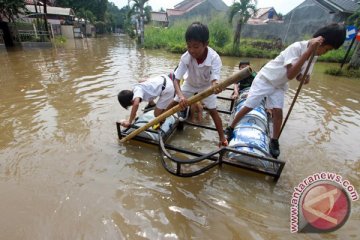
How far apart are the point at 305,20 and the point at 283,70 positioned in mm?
25292

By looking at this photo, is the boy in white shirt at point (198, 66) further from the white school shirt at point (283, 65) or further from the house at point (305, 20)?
the house at point (305, 20)

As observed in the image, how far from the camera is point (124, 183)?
270 centimetres

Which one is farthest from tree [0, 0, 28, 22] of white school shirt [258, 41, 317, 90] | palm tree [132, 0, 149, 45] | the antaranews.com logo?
the antaranews.com logo

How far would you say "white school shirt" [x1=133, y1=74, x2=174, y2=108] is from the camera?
344 centimetres

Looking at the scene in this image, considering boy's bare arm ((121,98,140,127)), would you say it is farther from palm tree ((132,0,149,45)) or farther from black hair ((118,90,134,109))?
palm tree ((132,0,149,45))

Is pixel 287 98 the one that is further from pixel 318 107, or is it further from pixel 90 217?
pixel 90 217

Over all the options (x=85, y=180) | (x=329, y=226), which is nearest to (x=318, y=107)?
(x=329, y=226)

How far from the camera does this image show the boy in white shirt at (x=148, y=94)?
3340 millimetres

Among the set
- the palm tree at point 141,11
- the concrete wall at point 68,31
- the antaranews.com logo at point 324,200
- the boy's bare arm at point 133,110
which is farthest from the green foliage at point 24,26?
the antaranews.com logo at point 324,200

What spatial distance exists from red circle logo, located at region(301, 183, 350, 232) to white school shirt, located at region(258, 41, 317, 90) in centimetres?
177

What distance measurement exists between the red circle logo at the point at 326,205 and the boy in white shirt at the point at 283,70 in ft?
5.34

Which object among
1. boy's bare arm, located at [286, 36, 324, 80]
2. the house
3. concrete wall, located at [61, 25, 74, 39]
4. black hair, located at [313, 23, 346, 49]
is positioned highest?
the house

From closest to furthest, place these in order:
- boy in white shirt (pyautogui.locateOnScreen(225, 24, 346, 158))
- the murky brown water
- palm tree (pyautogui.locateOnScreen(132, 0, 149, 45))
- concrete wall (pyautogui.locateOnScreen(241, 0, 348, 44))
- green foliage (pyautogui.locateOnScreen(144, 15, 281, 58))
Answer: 1. the murky brown water
2. boy in white shirt (pyautogui.locateOnScreen(225, 24, 346, 158))
3. green foliage (pyautogui.locateOnScreen(144, 15, 281, 58))
4. palm tree (pyautogui.locateOnScreen(132, 0, 149, 45))
5. concrete wall (pyautogui.locateOnScreen(241, 0, 348, 44))

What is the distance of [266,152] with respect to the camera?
2812 millimetres
